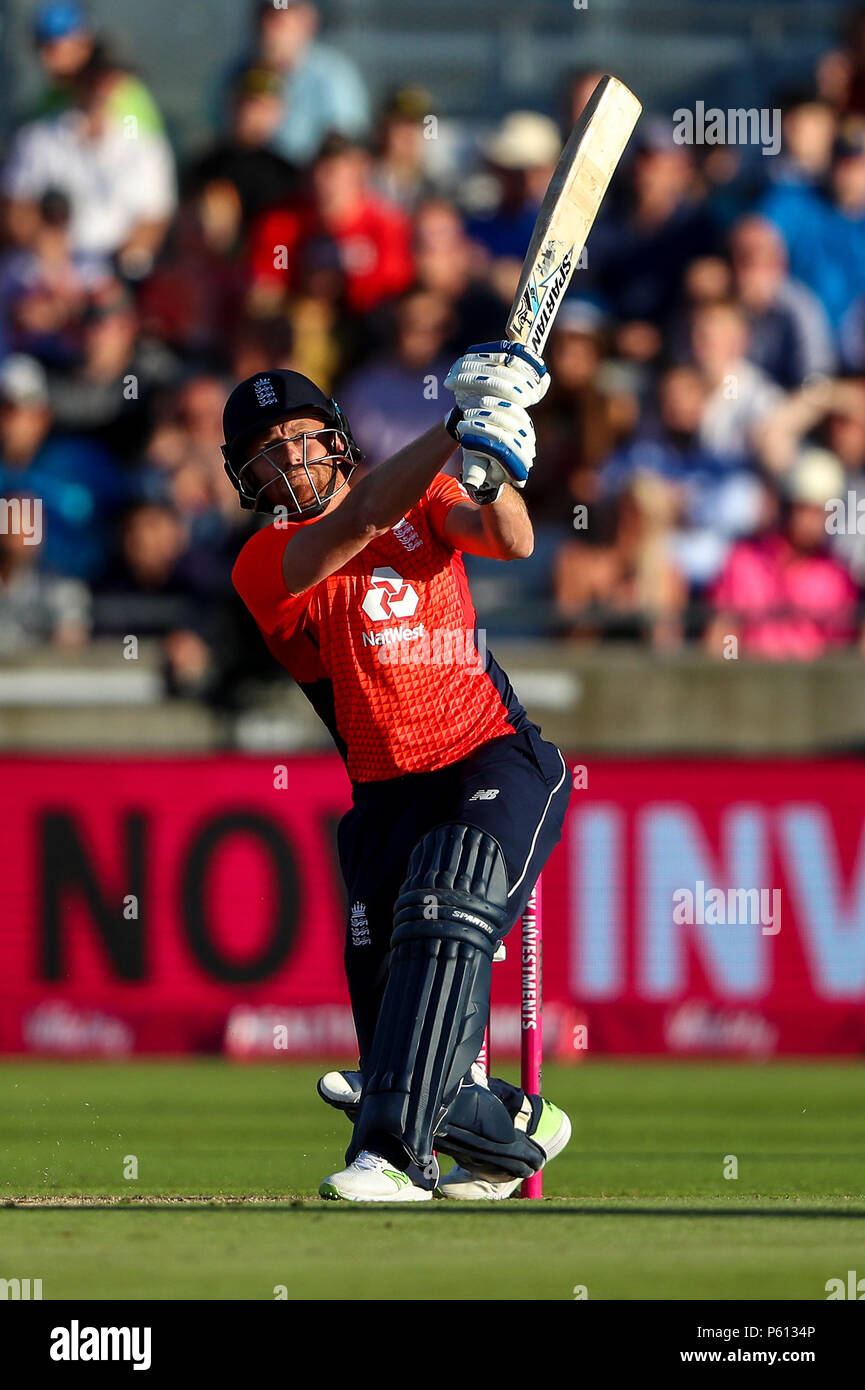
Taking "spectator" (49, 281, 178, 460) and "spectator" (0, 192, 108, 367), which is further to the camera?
"spectator" (0, 192, 108, 367)

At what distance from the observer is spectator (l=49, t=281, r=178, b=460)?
13273 mm

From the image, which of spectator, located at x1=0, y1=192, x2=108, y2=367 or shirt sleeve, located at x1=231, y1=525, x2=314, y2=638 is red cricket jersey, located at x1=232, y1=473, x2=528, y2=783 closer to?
shirt sleeve, located at x1=231, y1=525, x2=314, y2=638

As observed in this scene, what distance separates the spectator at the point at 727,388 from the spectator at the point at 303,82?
305cm

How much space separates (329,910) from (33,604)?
2.46 meters

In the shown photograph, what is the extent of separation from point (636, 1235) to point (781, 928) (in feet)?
20.1

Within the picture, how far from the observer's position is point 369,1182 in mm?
5926

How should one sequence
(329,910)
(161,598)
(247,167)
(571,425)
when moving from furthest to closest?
(247,167)
(571,425)
(161,598)
(329,910)

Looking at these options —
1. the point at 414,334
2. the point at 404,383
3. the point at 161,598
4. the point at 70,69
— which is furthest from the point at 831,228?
the point at 70,69

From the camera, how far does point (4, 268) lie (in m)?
14.7

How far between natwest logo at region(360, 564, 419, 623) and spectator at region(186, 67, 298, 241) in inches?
327

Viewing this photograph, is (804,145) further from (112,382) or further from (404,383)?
(112,382)

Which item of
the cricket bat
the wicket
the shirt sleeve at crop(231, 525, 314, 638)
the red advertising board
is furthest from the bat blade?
the red advertising board

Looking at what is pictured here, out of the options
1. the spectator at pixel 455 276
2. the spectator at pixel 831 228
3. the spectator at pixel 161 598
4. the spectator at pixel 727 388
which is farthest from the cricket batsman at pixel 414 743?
the spectator at pixel 831 228

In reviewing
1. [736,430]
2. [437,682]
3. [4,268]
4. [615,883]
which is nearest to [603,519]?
[736,430]
